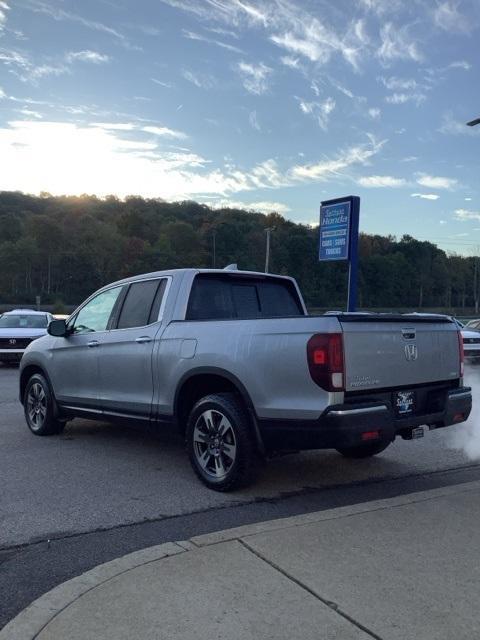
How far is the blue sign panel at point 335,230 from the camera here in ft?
43.2

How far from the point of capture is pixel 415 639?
2.87m

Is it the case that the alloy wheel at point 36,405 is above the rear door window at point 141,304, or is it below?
below

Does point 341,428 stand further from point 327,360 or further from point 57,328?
point 57,328

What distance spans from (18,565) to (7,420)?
5.17 m

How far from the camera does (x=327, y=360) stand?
4.50 m

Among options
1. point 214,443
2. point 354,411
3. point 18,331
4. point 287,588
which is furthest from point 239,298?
point 18,331

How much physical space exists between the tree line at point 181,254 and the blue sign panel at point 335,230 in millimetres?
61652

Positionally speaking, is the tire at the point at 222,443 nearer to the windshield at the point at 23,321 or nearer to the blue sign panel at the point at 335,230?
the blue sign panel at the point at 335,230

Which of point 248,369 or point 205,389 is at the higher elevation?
point 248,369

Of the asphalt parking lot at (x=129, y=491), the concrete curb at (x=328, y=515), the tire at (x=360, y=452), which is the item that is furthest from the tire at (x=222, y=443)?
the tire at (x=360, y=452)

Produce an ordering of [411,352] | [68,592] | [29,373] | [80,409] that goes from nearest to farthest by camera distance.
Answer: [68,592], [411,352], [80,409], [29,373]

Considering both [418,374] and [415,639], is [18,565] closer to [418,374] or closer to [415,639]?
[415,639]

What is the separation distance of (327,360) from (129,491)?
2.13 metres

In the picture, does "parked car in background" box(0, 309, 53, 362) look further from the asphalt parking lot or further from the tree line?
the tree line
